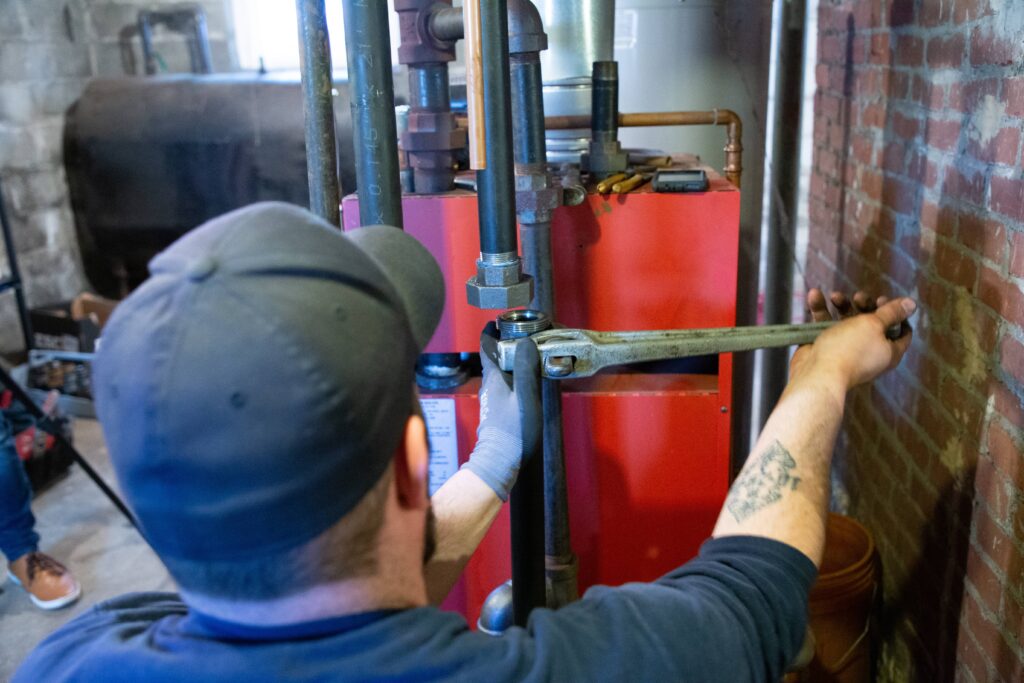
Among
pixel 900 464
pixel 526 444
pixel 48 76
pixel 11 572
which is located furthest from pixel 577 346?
pixel 48 76

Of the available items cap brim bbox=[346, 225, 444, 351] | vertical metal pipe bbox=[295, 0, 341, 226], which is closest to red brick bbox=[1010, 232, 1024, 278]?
cap brim bbox=[346, 225, 444, 351]

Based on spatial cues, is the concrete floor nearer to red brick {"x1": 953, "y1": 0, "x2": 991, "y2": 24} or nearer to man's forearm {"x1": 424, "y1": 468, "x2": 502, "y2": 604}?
man's forearm {"x1": 424, "y1": 468, "x2": 502, "y2": 604}

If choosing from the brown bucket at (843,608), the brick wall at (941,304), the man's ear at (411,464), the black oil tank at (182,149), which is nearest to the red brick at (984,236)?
the brick wall at (941,304)

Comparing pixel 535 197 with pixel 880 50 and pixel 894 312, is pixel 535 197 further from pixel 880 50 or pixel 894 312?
pixel 880 50

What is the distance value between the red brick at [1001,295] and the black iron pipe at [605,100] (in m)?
0.50

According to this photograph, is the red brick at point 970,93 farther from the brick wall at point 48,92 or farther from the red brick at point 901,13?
the brick wall at point 48,92

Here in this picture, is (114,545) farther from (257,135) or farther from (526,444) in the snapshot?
(526,444)

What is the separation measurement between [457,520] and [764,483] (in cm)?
33

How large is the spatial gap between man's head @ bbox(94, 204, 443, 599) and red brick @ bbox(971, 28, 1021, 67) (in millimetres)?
817

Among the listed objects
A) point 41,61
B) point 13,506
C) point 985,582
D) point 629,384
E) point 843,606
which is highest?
point 41,61

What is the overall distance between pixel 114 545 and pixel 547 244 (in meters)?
1.64

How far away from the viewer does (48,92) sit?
2957mm

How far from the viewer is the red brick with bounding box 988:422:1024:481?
3.30 feet

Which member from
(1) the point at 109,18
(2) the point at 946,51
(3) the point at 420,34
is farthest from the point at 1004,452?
(1) the point at 109,18
